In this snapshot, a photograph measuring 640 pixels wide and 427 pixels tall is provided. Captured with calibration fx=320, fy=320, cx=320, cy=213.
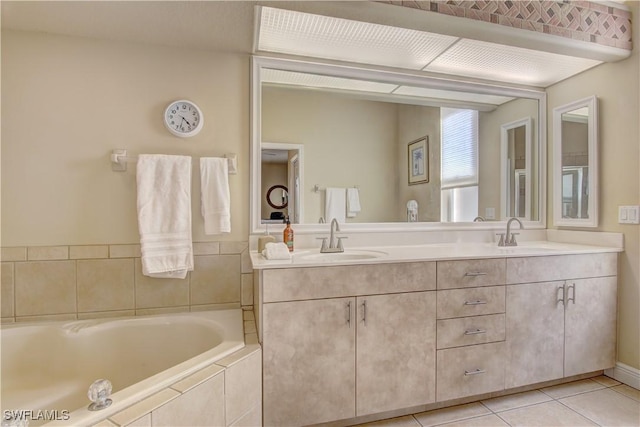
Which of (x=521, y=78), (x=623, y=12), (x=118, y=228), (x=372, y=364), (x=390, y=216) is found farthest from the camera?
(x=521, y=78)

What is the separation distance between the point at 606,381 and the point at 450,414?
3.99 ft

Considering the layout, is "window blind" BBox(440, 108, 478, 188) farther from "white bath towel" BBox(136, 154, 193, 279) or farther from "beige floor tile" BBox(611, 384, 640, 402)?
"white bath towel" BBox(136, 154, 193, 279)

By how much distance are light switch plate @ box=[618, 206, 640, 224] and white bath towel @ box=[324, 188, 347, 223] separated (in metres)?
1.83

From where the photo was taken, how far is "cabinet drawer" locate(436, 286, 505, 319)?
5.75ft

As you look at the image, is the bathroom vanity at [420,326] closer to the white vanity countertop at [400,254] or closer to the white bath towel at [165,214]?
the white vanity countertop at [400,254]

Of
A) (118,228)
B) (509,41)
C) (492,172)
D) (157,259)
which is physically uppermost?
(509,41)

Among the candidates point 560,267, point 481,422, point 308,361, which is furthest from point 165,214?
point 560,267

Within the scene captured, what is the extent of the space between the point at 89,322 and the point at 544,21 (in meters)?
3.09

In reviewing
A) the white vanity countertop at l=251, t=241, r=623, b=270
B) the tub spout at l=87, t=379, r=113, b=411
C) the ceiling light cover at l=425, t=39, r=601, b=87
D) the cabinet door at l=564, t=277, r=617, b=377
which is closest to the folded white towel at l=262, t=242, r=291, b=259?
the white vanity countertop at l=251, t=241, r=623, b=270

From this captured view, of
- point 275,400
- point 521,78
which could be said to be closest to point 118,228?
point 275,400

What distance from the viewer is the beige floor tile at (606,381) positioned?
208 centimetres

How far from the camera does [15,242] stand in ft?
5.79

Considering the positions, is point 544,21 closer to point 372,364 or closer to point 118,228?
point 372,364

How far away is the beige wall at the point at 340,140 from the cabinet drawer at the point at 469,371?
956 mm
